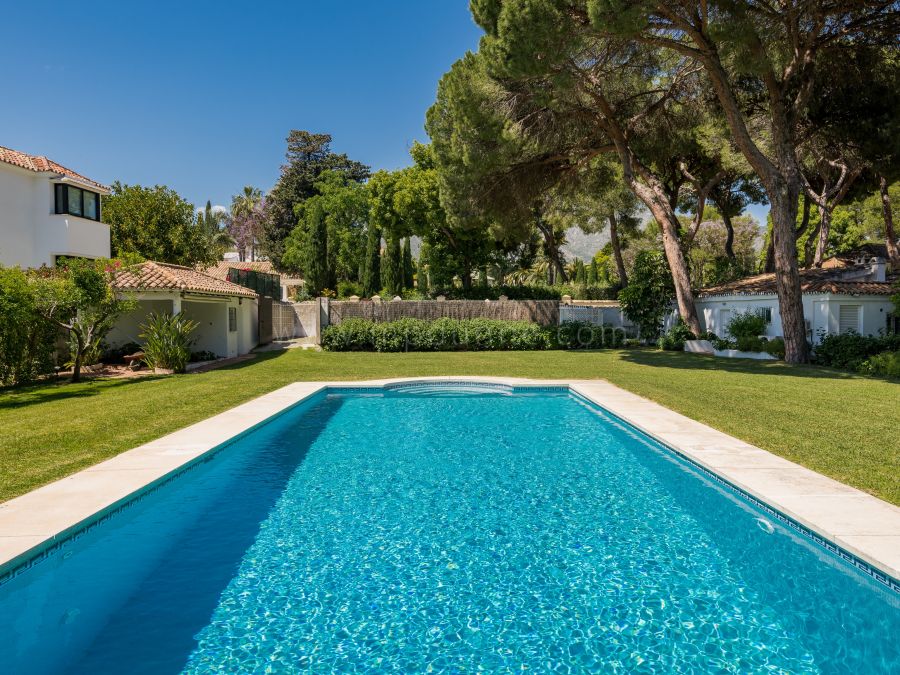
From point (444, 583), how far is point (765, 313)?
67.8ft

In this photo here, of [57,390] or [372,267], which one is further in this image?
[372,267]

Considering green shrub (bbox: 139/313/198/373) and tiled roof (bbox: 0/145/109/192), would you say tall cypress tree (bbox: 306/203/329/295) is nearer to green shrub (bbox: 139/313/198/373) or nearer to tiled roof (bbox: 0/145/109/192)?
tiled roof (bbox: 0/145/109/192)

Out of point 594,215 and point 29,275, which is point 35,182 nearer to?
point 29,275

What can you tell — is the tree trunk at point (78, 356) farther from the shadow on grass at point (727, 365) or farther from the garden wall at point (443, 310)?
the shadow on grass at point (727, 365)

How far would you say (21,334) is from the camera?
12891 millimetres

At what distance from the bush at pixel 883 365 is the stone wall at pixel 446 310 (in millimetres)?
12463

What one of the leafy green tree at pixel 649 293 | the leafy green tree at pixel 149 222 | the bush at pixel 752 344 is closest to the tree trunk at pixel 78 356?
the leafy green tree at pixel 149 222

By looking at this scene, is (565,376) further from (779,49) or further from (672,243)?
(779,49)

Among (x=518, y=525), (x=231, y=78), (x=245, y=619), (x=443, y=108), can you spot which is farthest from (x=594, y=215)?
(x=245, y=619)

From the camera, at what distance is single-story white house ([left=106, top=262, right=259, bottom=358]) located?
1575 centimetres

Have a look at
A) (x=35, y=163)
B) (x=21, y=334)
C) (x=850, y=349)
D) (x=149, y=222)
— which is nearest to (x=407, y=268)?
(x=149, y=222)

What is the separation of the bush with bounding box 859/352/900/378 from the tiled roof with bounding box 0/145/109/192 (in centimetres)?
2747

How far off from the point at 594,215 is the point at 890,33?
1805cm

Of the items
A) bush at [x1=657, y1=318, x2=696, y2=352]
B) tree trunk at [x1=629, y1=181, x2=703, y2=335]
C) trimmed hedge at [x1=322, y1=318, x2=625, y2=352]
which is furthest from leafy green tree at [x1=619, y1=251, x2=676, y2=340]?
tree trunk at [x1=629, y1=181, x2=703, y2=335]
